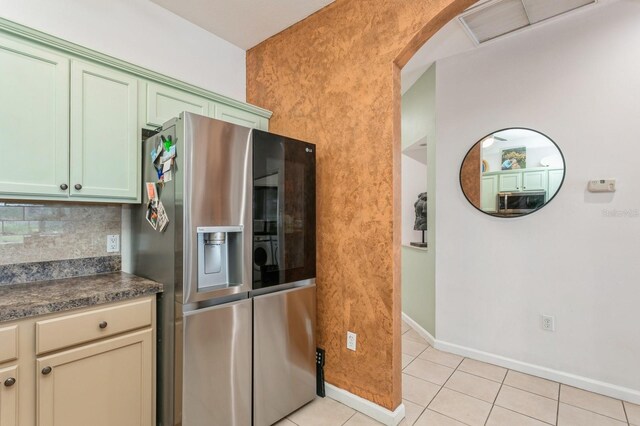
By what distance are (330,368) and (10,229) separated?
7.06 feet

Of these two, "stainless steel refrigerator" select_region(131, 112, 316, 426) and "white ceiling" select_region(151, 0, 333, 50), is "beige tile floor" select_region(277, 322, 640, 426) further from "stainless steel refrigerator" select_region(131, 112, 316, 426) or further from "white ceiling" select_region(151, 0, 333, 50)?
"white ceiling" select_region(151, 0, 333, 50)

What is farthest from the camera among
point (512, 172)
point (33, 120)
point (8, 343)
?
point (512, 172)

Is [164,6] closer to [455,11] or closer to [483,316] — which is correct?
[455,11]

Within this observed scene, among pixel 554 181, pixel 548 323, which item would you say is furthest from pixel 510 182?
pixel 548 323

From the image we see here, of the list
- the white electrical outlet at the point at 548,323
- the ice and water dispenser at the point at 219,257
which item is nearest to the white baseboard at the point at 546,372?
the white electrical outlet at the point at 548,323

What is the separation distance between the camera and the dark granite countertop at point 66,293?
4.32 feet

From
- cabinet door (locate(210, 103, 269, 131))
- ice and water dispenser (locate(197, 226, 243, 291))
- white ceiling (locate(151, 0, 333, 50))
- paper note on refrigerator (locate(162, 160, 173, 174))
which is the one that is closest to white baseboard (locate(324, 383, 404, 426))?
ice and water dispenser (locate(197, 226, 243, 291))

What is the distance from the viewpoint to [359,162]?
2.14m

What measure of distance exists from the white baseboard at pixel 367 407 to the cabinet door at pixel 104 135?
187 centimetres

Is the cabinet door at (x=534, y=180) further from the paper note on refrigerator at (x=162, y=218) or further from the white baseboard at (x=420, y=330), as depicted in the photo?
the paper note on refrigerator at (x=162, y=218)

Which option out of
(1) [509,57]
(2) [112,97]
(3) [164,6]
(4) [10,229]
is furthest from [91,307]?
(1) [509,57]

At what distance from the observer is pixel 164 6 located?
2.34 m

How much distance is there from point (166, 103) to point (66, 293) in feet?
4.15

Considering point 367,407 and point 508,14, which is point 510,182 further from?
point 367,407
